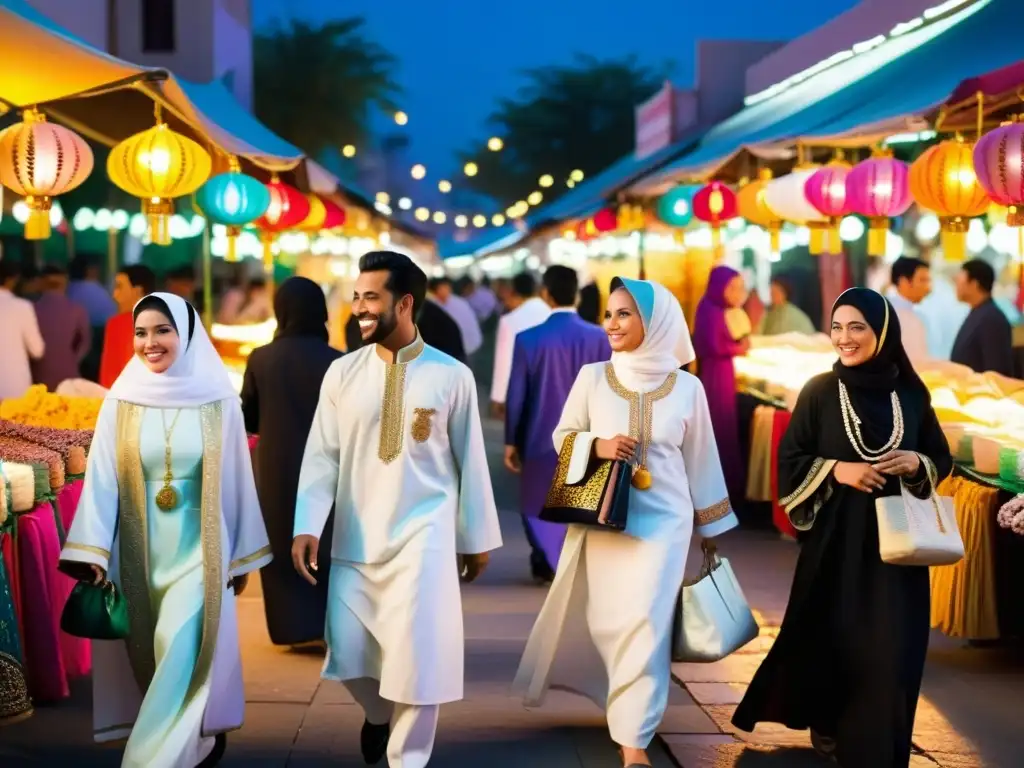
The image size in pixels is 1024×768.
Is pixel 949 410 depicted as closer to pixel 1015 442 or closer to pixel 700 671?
pixel 1015 442

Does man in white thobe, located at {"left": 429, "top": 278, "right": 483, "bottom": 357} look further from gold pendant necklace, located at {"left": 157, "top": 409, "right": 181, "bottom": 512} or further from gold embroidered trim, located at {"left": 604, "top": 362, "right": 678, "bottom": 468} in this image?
gold pendant necklace, located at {"left": 157, "top": 409, "right": 181, "bottom": 512}

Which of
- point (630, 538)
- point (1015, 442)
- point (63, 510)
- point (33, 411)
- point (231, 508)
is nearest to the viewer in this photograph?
point (231, 508)

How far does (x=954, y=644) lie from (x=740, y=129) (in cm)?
1052

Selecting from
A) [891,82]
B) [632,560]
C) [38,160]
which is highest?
[891,82]

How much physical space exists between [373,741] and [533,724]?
0.91m

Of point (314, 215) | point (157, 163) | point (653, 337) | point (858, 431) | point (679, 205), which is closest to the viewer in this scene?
point (858, 431)

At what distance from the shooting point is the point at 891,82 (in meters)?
11.8

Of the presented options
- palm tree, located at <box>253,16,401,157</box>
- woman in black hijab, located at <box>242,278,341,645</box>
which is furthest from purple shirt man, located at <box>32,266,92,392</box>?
palm tree, located at <box>253,16,401,157</box>

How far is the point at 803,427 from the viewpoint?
223 inches

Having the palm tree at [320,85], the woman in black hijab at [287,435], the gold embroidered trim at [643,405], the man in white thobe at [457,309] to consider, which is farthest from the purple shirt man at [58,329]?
the palm tree at [320,85]

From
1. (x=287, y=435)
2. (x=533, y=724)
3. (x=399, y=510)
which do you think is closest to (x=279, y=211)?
(x=287, y=435)

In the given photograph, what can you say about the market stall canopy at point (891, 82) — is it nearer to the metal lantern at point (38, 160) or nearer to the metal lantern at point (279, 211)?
the metal lantern at point (279, 211)

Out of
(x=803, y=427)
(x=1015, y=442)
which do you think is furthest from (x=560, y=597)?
(x=1015, y=442)

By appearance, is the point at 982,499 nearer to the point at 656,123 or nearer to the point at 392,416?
the point at 392,416
